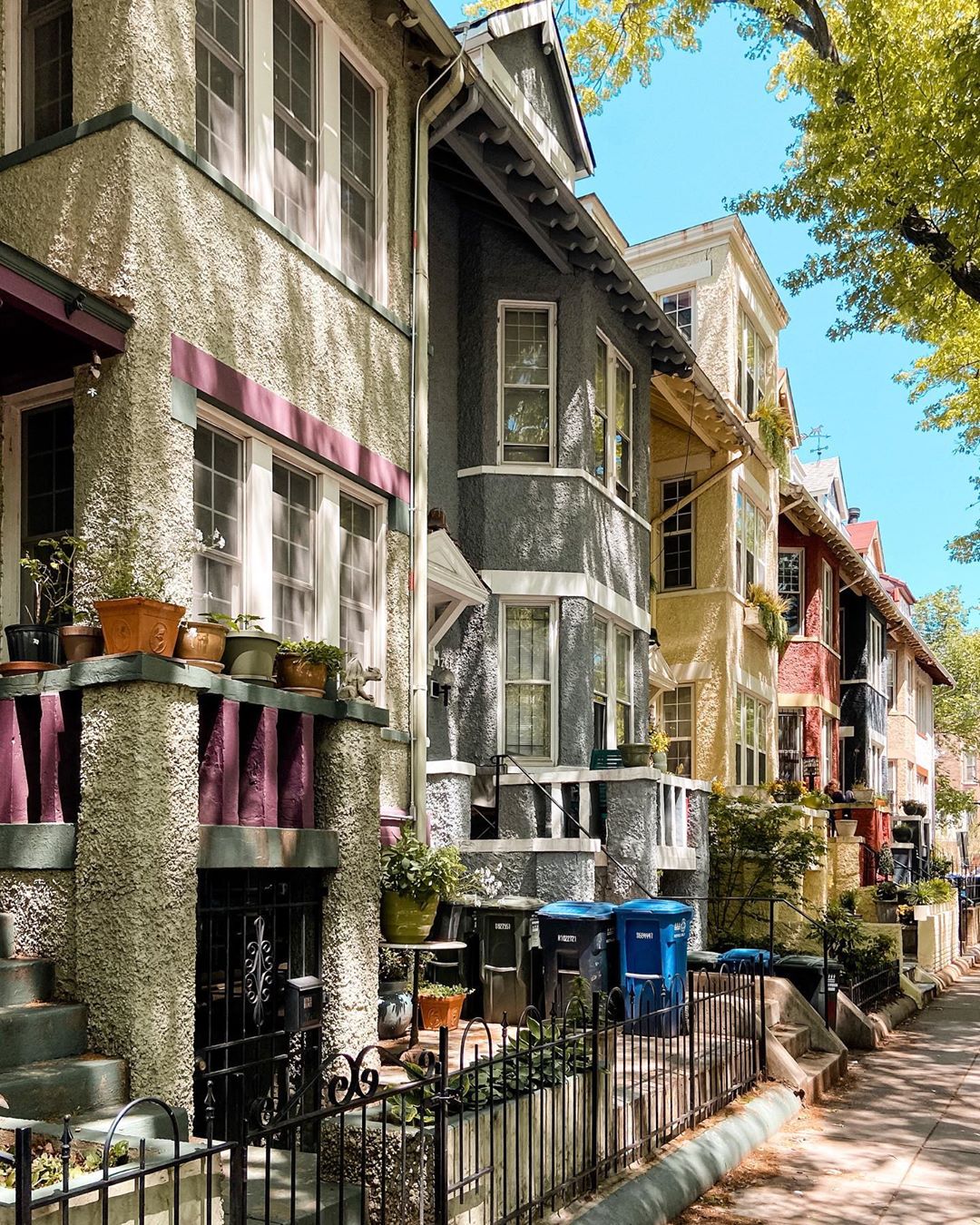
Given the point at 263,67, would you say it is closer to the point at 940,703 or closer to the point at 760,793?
the point at 760,793

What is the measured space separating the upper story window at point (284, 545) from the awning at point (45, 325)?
3.46 ft

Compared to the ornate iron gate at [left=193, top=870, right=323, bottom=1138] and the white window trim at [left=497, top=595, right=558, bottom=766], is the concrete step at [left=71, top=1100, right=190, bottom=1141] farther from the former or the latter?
the white window trim at [left=497, top=595, right=558, bottom=766]

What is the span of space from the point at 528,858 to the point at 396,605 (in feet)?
11.0

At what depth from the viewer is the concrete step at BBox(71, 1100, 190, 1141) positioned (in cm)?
552

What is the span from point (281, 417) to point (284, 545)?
0.96 m

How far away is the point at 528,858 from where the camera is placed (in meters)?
12.3

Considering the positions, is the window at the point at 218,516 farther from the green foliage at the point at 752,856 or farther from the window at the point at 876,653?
the window at the point at 876,653

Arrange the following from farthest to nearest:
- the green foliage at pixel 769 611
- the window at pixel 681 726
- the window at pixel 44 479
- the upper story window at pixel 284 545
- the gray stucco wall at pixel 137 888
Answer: the green foliage at pixel 769 611 < the window at pixel 681 726 < the upper story window at pixel 284 545 < the window at pixel 44 479 < the gray stucco wall at pixel 137 888

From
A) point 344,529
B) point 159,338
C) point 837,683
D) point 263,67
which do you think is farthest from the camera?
point 837,683

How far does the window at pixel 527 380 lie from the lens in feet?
47.1

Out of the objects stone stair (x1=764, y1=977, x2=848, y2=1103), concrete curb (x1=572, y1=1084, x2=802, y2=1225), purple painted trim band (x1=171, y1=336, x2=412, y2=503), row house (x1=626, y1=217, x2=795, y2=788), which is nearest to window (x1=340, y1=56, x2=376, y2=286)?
purple painted trim band (x1=171, y1=336, x2=412, y2=503)

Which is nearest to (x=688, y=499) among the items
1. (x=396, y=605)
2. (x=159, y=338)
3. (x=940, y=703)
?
(x=396, y=605)

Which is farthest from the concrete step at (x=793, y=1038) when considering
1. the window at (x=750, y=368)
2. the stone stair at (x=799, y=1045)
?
the window at (x=750, y=368)

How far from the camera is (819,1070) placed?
10.9 m
